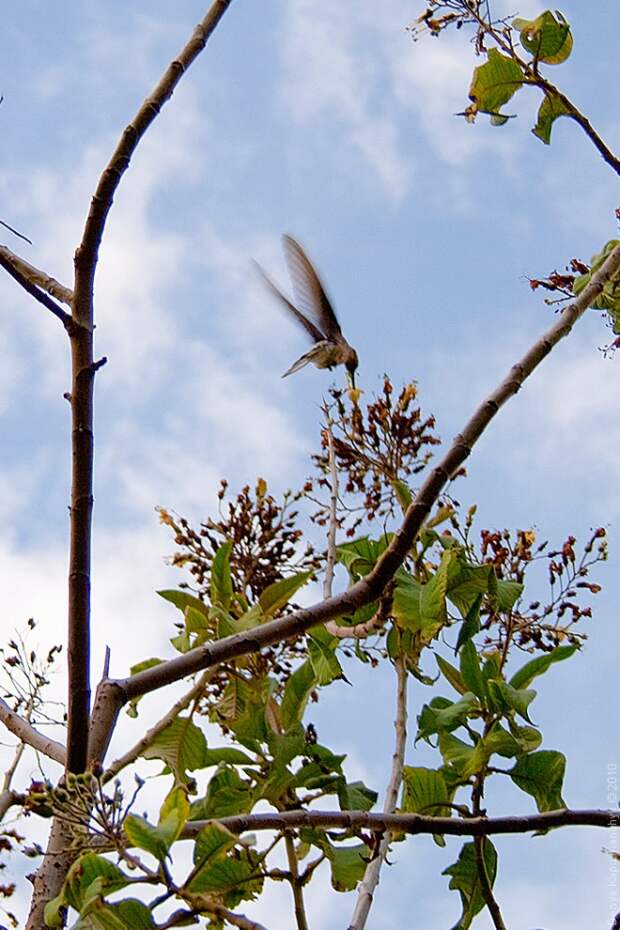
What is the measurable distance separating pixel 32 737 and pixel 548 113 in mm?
1569

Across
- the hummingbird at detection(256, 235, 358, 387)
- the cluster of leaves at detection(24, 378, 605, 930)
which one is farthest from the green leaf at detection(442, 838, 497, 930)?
the hummingbird at detection(256, 235, 358, 387)

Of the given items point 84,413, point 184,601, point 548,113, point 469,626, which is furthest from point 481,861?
point 548,113

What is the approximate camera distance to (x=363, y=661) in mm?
2084

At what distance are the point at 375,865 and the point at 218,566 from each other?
537 millimetres

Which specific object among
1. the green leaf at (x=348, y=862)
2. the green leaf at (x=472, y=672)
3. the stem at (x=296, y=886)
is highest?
the green leaf at (x=472, y=672)

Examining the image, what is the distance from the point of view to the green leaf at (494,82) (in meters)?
2.25

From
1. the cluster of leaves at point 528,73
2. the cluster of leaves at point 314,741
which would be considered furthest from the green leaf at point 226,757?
the cluster of leaves at point 528,73

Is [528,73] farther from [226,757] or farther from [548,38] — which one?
[226,757]

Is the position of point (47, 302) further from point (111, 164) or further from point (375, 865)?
point (375, 865)

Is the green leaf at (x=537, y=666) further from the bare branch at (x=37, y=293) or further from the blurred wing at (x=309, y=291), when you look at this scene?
the blurred wing at (x=309, y=291)

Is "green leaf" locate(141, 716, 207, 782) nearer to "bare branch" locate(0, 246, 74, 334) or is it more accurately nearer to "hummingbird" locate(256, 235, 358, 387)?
"bare branch" locate(0, 246, 74, 334)

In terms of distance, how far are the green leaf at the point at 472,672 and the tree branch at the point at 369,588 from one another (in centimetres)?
20

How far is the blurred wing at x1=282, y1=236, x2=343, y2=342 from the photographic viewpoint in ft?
11.9

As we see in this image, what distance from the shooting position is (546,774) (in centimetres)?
164
